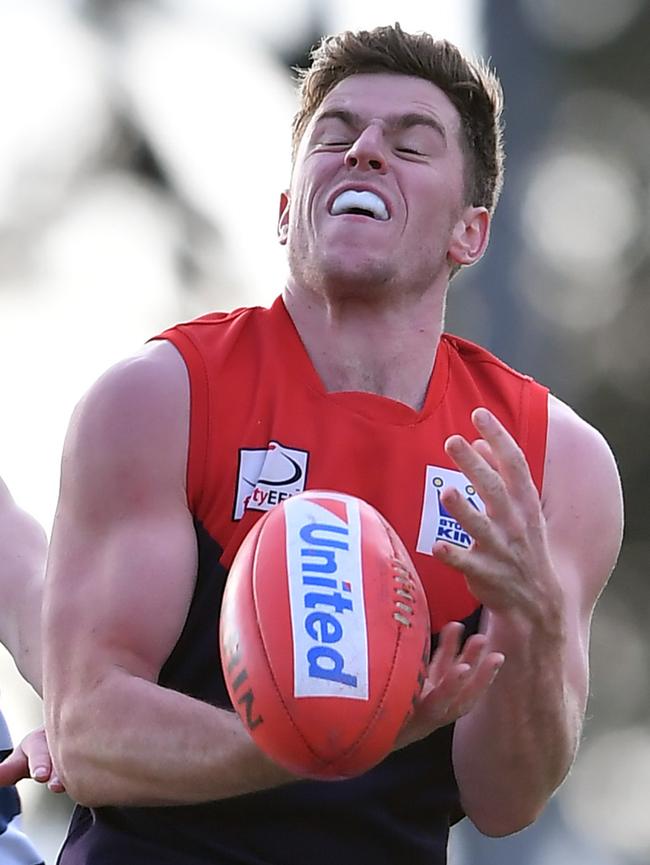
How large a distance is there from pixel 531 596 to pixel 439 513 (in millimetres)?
586

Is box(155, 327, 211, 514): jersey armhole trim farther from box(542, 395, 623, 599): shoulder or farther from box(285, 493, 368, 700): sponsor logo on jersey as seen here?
box(542, 395, 623, 599): shoulder

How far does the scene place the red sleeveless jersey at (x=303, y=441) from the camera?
17.0 ft

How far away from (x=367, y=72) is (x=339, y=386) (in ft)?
Result: 3.06

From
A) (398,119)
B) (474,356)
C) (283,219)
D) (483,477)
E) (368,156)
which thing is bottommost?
(483,477)

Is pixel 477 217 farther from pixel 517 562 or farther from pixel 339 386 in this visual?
pixel 517 562

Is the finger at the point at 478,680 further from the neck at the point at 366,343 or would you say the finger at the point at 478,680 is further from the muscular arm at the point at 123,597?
the neck at the point at 366,343

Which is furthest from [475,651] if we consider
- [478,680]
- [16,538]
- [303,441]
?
[16,538]

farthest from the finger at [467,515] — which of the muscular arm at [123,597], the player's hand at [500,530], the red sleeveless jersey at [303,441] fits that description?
the muscular arm at [123,597]

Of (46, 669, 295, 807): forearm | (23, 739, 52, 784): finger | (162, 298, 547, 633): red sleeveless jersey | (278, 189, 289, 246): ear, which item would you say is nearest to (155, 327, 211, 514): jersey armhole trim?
(162, 298, 547, 633): red sleeveless jersey

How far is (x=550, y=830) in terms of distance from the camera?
1116cm

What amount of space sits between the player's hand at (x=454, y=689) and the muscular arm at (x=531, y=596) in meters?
0.20

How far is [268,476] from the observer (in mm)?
5191

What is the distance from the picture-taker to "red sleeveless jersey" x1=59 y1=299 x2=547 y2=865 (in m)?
5.08

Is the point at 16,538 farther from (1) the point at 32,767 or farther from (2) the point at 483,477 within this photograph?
(2) the point at 483,477
